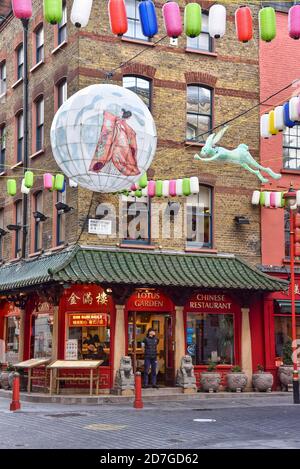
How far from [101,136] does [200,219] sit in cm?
1232

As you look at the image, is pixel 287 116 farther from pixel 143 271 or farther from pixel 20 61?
pixel 20 61

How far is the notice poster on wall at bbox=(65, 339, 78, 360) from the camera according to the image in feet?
75.1

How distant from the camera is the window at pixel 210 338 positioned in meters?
24.3

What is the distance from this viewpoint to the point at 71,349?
904 inches

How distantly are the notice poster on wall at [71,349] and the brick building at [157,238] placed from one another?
152 mm

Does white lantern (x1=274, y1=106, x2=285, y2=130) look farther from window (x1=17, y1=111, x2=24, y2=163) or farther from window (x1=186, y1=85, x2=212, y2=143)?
window (x1=17, y1=111, x2=24, y2=163)

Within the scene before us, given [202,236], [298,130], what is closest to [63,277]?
[202,236]

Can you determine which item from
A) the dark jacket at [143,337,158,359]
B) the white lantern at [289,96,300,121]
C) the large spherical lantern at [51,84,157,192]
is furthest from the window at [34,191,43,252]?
the large spherical lantern at [51,84,157,192]

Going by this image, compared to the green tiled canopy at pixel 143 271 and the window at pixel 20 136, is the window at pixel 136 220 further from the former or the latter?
the window at pixel 20 136

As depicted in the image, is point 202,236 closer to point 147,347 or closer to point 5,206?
point 147,347

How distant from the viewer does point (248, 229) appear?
82.9 ft

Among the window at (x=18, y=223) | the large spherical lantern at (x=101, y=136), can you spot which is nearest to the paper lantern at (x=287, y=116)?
the large spherical lantern at (x=101, y=136)

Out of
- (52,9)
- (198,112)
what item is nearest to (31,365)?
(198,112)

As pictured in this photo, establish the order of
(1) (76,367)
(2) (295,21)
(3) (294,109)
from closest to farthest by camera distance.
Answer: (2) (295,21), (3) (294,109), (1) (76,367)
